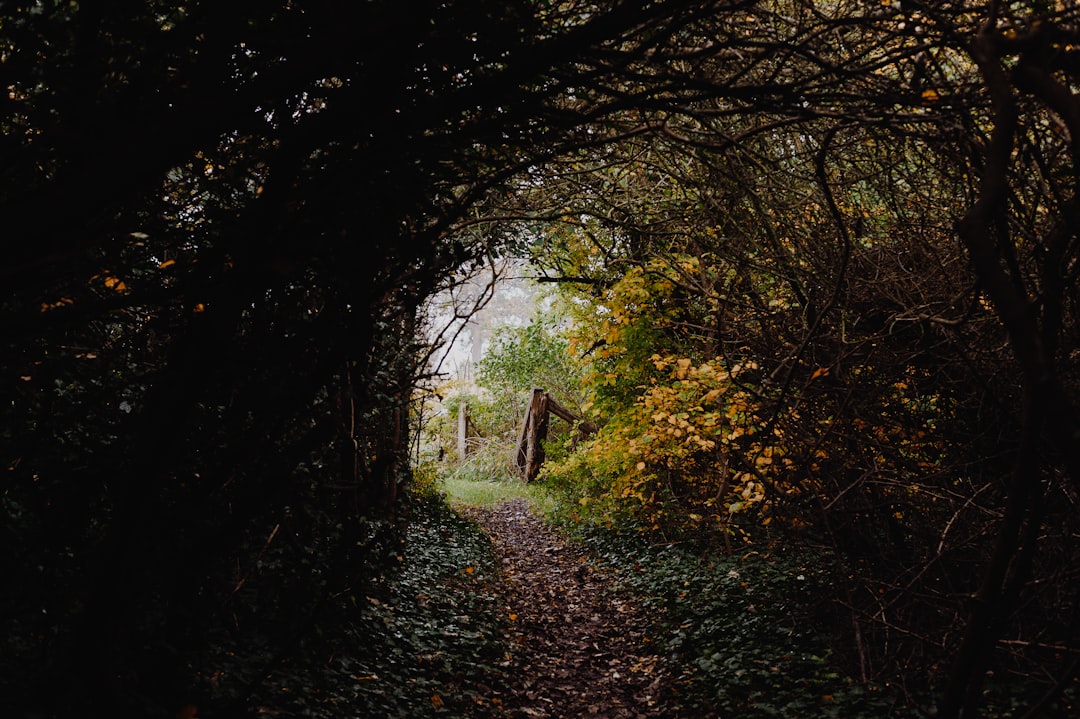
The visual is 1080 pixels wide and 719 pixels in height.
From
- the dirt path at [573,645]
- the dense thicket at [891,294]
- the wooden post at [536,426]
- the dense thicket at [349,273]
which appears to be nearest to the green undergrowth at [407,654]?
the dirt path at [573,645]

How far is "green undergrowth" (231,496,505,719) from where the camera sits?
14.5 ft

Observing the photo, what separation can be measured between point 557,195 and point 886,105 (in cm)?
457

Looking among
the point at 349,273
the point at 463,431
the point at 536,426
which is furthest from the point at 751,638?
the point at 463,431

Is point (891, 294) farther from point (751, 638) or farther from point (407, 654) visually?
point (407, 654)

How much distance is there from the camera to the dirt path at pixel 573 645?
548cm

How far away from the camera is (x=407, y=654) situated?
5.75 m

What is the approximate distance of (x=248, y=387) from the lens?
300 cm

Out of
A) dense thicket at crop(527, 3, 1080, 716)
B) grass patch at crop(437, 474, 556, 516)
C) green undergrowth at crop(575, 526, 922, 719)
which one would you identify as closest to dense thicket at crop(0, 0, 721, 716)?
dense thicket at crop(527, 3, 1080, 716)

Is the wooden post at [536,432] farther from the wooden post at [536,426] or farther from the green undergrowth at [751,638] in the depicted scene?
the green undergrowth at [751,638]

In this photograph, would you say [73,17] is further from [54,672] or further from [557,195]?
[557,195]

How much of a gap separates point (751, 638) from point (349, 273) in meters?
5.13

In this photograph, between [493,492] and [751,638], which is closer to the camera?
[751,638]

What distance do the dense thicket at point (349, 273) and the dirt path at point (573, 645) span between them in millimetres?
1855

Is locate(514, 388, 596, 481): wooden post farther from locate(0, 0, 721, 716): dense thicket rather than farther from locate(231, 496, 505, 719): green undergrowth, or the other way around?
locate(0, 0, 721, 716): dense thicket
